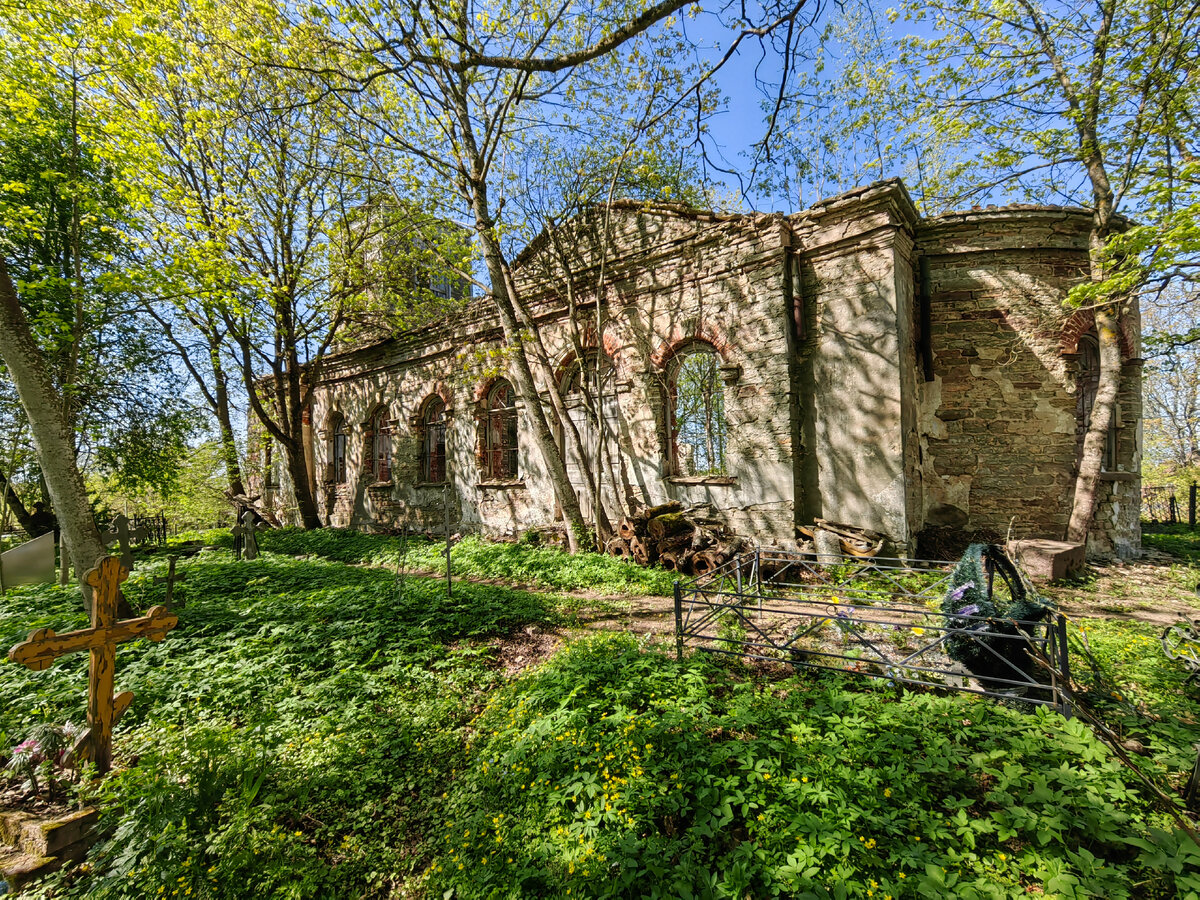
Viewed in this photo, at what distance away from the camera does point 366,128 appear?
31.7 feet

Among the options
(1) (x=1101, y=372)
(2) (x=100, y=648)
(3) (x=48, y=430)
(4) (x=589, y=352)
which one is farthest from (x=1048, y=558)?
(3) (x=48, y=430)

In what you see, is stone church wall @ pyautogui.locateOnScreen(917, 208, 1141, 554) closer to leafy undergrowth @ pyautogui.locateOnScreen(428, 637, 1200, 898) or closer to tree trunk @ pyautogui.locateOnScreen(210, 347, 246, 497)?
leafy undergrowth @ pyautogui.locateOnScreen(428, 637, 1200, 898)

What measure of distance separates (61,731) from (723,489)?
798 centimetres

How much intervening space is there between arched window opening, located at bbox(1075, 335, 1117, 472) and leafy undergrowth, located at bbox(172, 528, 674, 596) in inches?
307

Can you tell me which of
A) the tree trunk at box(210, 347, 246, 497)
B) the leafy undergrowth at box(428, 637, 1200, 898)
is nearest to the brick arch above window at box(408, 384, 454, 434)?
the tree trunk at box(210, 347, 246, 497)

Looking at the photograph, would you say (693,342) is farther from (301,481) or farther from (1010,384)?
(301,481)

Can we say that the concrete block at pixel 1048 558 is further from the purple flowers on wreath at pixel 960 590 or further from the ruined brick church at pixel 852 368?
the purple flowers on wreath at pixel 960 590

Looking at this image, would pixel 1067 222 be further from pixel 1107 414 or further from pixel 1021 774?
pixel 1021 774

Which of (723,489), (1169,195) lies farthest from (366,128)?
(1169,195)

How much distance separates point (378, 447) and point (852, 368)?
13.4 meters

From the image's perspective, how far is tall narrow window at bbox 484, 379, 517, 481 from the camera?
1197cm

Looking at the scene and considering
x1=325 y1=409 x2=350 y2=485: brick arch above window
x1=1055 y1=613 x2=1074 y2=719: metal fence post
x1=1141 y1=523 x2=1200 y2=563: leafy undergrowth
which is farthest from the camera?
x1=325 y1=409 x2=350 y2=485: brick arch above window

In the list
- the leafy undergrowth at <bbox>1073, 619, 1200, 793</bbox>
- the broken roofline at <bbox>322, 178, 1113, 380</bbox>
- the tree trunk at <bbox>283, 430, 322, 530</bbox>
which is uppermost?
the broken roofline at <bbox>322, 178, 1113, 380</bbox>

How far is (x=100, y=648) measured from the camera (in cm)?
347
